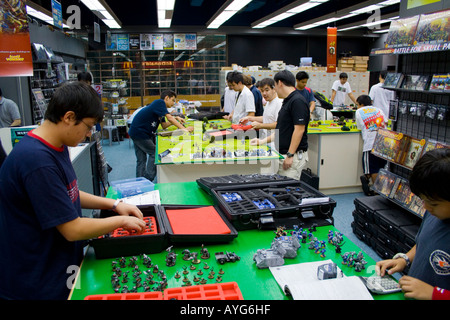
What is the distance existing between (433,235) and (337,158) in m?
4.18

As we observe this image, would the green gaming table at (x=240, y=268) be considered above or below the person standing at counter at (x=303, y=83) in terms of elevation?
below

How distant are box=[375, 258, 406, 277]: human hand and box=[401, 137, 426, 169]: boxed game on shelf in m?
1.79

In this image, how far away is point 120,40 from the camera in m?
11.9

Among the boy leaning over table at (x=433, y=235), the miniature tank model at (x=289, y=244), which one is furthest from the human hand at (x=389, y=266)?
the miniature tank model at (x=289, y=244)

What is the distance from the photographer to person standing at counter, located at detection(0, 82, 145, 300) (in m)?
1.37

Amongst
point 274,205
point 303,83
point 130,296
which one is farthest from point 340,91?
point 130,296

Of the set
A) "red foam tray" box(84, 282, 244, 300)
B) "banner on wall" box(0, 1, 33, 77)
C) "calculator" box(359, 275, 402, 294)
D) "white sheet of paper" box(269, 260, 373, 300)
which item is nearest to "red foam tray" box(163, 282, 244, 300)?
"red foam tray" box(84, 282, 244, 300)

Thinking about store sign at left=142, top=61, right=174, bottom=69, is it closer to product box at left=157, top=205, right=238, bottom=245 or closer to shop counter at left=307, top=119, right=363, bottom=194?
shop counter at left=307, top=119, right=363, bottom=194

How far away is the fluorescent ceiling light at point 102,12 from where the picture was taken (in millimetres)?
7730

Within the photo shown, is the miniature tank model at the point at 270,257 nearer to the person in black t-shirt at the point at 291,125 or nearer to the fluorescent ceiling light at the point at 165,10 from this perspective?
the person in black t-shirt at the point at 291,125

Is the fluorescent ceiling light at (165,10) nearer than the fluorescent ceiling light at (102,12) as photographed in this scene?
No

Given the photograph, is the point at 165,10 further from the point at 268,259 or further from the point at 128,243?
the point at 268,259

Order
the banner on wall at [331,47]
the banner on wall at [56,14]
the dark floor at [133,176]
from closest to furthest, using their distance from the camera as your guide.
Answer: the dark floor at [133,176] → the banner on wall at [56,14] → the banner on wall at [331,47]

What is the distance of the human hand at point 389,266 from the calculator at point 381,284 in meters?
0.03
